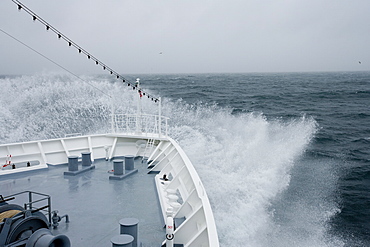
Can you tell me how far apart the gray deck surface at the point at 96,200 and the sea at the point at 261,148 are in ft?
7.84

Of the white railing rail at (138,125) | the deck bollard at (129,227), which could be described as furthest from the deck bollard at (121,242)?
the white railing rail at (138,125)

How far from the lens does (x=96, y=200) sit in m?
5.32

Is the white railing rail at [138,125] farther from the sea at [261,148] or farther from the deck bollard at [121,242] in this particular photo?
the deck bollard at [121,242]

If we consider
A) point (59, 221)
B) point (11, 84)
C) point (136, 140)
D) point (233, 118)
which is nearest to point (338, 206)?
point (136, 140)

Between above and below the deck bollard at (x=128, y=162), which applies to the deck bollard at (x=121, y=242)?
above

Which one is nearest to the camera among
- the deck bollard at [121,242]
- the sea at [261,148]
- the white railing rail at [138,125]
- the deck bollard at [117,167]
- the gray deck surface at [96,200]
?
the deck bollard at [121,242]

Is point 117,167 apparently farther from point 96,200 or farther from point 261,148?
point 261,148

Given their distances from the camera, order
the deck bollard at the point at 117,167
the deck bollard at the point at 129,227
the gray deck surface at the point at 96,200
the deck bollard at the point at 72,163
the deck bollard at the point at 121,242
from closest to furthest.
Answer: the deck bollard at the point at 121,242, the deck bollard at the point at 129,227, the gray deck surface at the point at 96,200, the deck bollard at the point at 117,167, the deck bollard at the point at 72,163

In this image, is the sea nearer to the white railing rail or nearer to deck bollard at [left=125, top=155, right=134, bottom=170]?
the white railing rail

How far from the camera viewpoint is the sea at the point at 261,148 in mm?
8211

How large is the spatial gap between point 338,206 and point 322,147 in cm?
618

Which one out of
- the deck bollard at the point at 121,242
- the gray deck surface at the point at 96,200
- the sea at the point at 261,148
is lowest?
the sea at the point at 261,148

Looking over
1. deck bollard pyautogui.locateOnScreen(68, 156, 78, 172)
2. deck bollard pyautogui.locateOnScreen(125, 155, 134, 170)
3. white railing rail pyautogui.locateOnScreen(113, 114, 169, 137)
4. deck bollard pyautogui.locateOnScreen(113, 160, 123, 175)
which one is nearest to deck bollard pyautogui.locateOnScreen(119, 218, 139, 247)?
deck bollard pyautogui.locateOnScreen(113, 160, 123, 175)

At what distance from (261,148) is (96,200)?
35.0ft
